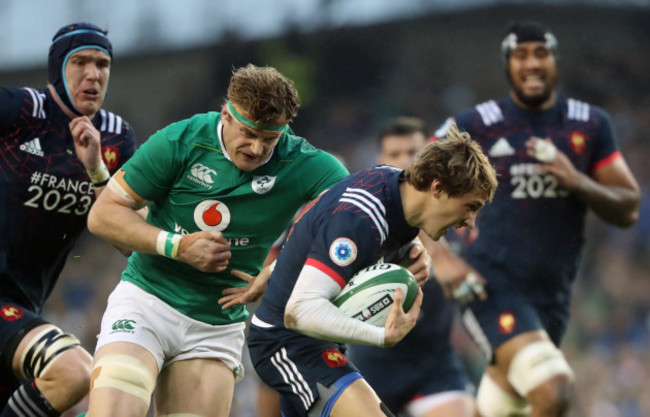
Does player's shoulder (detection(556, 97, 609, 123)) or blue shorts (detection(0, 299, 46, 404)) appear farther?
player's shoulder (detection(556, 97, 609, 123))

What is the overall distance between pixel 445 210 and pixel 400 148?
2.90 meters

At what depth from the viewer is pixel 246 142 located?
187 inches

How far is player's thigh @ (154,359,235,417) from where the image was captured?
192 inches

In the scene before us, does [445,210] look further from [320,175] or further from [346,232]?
[320,175]

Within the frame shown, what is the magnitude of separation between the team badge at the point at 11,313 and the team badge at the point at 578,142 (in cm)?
364

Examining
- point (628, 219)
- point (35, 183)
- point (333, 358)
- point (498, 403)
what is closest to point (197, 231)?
point (333, 358)

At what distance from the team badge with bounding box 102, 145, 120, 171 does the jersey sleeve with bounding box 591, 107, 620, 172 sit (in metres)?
3.14

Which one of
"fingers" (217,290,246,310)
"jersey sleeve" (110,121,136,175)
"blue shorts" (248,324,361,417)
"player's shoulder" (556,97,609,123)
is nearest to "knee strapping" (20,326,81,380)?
"fingers" (217,290,246,310)

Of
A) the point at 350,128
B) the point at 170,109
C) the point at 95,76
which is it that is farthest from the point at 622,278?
the point at 95,76

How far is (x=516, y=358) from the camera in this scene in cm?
654

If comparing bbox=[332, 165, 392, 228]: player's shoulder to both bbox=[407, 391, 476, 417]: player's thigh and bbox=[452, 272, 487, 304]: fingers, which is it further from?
bbox=[407, 391, 476, 417]: player's thigh

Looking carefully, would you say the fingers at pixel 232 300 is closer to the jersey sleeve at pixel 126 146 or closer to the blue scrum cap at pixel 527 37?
the jersey sleeve at pixel 126 146

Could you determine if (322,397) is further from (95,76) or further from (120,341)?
(95,76)

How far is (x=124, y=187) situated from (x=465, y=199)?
5.28 feet
